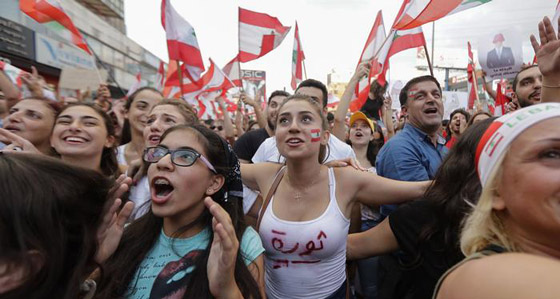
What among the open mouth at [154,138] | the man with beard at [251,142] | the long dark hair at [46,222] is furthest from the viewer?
the man with beard at [251,142]

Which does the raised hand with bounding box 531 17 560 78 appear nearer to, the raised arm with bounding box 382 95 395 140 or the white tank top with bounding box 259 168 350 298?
the white tank top with bounding box 259 168 350 298

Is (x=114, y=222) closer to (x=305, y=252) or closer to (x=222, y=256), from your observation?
(x=222, y=256)

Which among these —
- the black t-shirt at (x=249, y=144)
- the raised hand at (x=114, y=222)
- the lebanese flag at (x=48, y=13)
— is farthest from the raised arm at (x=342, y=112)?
the lebanese flag at (x=48, y=13)

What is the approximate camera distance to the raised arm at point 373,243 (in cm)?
199

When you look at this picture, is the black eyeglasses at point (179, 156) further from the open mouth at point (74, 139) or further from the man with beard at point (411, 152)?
the man with beard at point (411, 152)

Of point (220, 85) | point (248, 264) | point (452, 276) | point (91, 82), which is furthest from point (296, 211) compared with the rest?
point (220, 85)

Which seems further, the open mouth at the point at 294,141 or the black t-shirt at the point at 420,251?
the open mouth at the point at 294,141

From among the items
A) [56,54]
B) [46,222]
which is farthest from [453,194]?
[56,54]

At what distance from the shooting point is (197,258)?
163 cm

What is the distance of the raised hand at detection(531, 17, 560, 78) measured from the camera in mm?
1965

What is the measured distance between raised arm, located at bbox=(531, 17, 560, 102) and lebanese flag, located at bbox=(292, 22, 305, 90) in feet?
16.6

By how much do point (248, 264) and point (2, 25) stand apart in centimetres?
1475

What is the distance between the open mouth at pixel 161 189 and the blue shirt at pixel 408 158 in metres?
1.58

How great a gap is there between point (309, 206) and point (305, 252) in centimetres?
29
